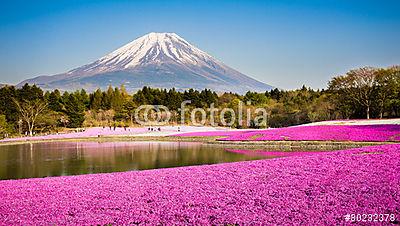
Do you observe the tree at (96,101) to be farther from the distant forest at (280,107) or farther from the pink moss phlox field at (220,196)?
the pink moss phlox field at (220,196)

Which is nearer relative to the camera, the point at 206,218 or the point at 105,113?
the point at 206,218

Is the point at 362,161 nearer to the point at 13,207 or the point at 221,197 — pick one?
the point at 221,197

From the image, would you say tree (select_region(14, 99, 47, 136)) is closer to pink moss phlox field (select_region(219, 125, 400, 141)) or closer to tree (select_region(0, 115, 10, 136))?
tree (select_region(0, 115, 10, 136))

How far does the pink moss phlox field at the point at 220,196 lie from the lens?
749 cm

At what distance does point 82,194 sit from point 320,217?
6.85 metres

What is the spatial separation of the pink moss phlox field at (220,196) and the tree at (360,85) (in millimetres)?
40538

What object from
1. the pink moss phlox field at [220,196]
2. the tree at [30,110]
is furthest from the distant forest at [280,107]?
the pink moss phlox field at [220,196]

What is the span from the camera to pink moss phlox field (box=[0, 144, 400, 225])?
7492mm

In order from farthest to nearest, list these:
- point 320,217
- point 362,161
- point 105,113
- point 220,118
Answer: point 105,113, point 220,118, point 362,161, point 320,217

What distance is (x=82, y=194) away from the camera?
34.3ft

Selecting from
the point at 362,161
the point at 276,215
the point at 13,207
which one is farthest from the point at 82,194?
the point at 362,161

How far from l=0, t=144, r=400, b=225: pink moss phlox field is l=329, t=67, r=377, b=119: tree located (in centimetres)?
4054

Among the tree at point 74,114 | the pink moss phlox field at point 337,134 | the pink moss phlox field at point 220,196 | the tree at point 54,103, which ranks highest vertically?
the tree at point 54,103

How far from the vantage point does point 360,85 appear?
1983 inches
